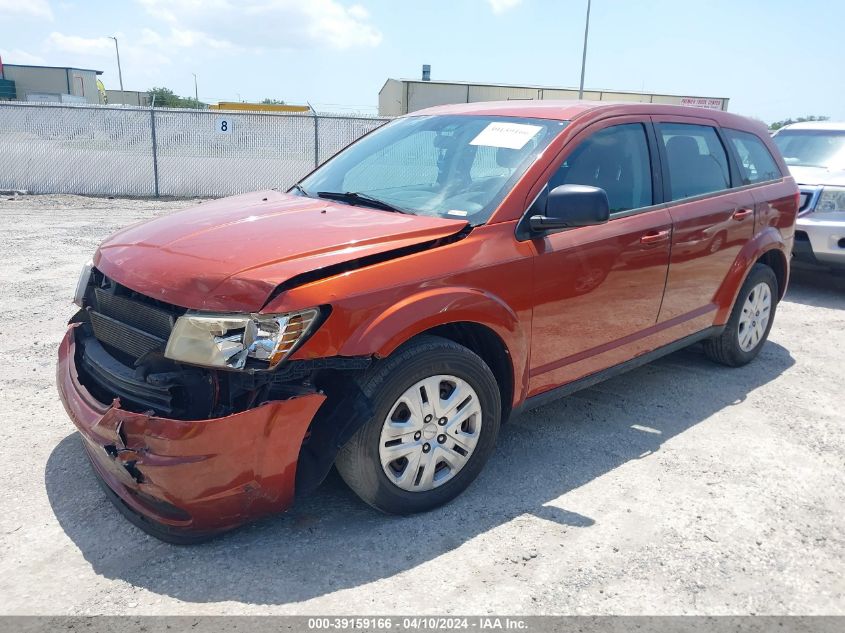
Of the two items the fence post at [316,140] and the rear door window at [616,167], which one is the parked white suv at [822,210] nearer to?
the rear door window at [616,167]

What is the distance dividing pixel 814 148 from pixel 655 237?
20.9 feet

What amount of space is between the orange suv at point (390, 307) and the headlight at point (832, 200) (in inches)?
162

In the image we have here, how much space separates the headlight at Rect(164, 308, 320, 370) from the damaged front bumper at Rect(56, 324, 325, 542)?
19cm

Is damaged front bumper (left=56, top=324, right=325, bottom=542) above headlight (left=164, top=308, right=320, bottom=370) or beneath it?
beneath

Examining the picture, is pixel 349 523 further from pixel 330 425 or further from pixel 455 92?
pixel 455 92

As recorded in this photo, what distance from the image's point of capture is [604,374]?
4.06 meters

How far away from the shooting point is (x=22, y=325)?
5672mm

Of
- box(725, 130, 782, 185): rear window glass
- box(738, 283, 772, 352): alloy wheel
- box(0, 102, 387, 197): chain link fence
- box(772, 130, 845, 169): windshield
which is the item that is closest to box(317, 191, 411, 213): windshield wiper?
box(725, 130, 782, 185): rear window glass

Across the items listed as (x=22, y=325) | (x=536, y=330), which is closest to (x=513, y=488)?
(x=536, y=330)

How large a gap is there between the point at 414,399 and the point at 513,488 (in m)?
0.86

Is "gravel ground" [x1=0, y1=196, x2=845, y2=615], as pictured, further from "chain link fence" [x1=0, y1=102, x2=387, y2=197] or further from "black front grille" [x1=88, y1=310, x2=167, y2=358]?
"chain link fence" [x1=0, y1=102, x2=387, y2=197]

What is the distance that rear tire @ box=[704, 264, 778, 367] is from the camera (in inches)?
200

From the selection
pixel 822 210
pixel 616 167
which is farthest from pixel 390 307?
pixel 822 210

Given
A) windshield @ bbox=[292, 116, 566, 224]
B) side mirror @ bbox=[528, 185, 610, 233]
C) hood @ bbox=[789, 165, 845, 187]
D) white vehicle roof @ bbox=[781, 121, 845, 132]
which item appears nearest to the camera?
side mirror @ bbox=[528, 185, 610, 233]
